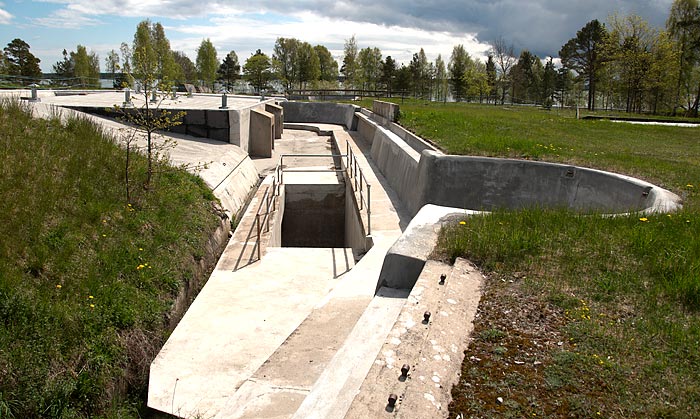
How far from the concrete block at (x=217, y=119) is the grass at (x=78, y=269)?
7.43 m

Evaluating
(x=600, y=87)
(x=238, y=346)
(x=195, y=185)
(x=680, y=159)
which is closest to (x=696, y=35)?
(x=600, y=87)

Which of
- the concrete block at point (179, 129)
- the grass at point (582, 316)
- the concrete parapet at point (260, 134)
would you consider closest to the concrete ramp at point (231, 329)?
the grass at point (582, 316)

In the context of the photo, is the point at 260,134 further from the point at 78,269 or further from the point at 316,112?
the point at 316,112

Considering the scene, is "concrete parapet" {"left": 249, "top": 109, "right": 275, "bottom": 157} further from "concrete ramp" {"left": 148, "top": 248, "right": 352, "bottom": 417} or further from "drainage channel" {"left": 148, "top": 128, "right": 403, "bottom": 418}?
"concrete ramp" {"left": 148, "top": 248, "right": 352, "bottom": 417}

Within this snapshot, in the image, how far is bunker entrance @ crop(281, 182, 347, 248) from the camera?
16.8 metres

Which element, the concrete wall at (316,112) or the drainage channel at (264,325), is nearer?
the drainage channel at (264,325)

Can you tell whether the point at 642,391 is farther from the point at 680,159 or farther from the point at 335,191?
the point at 335,191

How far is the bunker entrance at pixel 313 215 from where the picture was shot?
55.2ft

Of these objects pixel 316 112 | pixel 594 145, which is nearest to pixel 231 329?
pixel 594 145

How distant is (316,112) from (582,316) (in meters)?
38.0

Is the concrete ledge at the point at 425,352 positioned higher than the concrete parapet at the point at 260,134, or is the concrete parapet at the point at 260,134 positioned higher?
the concrete parapet at the point at 260,134

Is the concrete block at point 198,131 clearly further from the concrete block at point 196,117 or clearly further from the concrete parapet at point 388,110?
the concrete parapet at point 388,110

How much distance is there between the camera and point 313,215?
17.0 metres

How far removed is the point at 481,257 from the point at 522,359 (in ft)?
5.74
